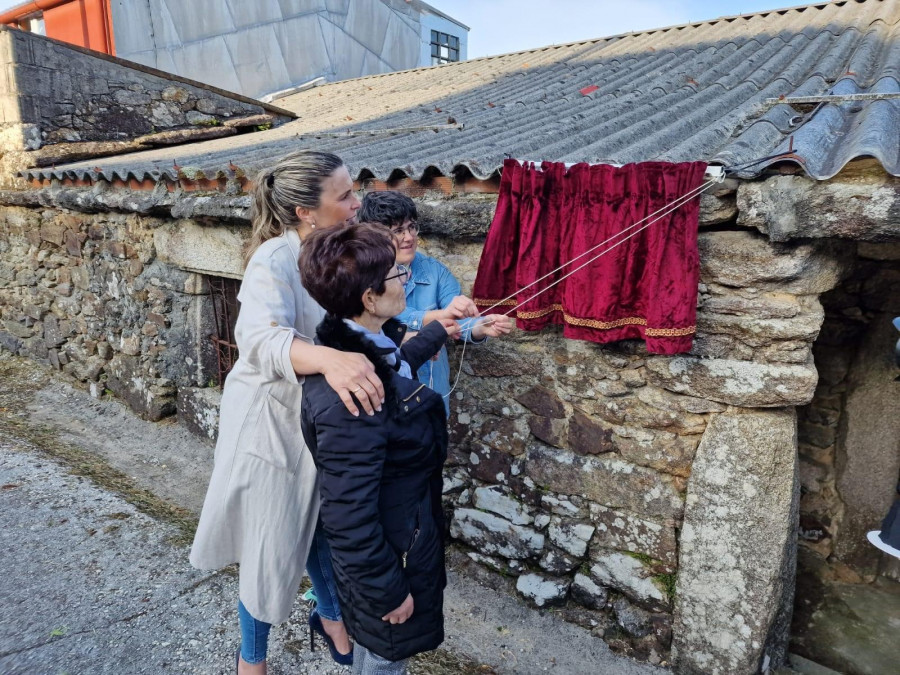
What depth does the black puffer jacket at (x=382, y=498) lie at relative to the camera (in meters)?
1.41

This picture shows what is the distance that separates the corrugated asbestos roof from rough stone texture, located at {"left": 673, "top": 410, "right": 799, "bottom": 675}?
0.93 meters

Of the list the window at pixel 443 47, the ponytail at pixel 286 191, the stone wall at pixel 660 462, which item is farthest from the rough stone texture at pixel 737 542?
the window at pixel 443 47

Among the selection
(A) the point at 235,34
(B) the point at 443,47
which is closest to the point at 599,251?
(A) the point at 235,34

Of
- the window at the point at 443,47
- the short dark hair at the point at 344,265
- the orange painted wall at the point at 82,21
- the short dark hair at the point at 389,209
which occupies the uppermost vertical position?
the window at the point at 443,47

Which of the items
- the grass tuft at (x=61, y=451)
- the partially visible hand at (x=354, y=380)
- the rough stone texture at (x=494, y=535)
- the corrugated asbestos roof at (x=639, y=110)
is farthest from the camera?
the grass tuft at (x=61, y=451)

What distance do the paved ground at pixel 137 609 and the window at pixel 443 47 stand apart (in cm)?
1313

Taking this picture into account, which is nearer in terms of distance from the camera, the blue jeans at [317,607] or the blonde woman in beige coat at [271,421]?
the blonde woman in beige coat at [271,421]

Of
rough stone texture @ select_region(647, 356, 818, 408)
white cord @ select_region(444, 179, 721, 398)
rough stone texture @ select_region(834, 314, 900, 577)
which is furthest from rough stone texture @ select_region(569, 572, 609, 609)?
rough stone texture @ select_region(834, 314, 900, 577)

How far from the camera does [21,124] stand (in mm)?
5785

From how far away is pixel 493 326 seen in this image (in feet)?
6.82

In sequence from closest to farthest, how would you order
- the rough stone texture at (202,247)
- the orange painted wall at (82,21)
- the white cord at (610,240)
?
the white cord at (610,240) → the rough stone texture at (202,247) → the orange painted wall at (82,21)

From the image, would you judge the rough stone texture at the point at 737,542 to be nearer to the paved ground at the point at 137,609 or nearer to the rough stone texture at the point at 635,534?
the rough stone texture at the point at 635,534

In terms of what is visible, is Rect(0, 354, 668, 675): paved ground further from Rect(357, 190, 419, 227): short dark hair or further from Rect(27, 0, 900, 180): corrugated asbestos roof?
Rect(27, 0, 900, 180): corrugated asbestos roof

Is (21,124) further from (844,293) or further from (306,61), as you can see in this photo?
(844,293)
